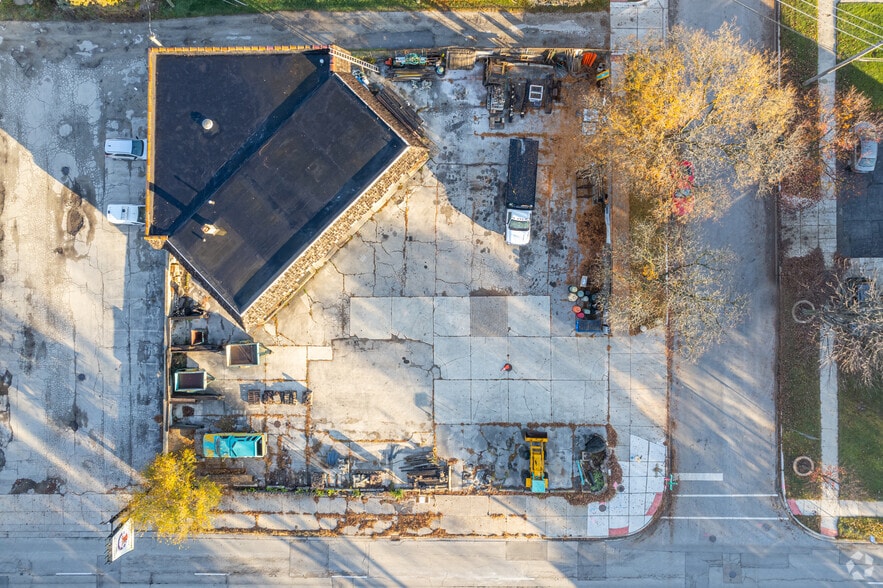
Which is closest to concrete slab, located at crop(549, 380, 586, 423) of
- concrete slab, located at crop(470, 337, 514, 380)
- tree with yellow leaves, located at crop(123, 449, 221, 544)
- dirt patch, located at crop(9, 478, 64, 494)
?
concrete slab, located at crop(470, 337, 514, 380)

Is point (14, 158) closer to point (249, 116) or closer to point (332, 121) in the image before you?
point (249, 116)

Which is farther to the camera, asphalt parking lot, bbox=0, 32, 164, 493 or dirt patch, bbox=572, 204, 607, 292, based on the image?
asphalt parking lot, bbox=0, 32, 164, 493

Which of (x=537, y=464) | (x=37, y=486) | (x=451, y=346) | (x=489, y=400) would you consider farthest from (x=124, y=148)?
(x=537, y=464)

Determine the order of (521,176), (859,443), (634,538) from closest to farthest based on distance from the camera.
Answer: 1. (521,176)
2. (859,443)
3. (634,538)

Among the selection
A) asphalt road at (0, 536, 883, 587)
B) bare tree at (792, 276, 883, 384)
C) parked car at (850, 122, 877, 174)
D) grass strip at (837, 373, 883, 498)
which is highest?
parked car at (850, 122, 877, 174)

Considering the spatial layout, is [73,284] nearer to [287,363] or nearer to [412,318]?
[287,363]

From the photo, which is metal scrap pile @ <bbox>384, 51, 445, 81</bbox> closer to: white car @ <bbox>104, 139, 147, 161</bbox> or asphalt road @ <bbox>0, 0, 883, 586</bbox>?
asphalt road @ <bbox>0, 0, 883, 586</bbox>
